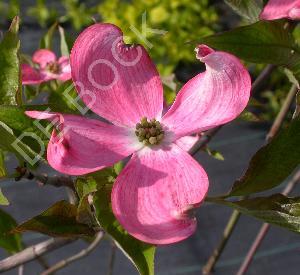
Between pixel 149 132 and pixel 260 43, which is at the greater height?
pixel 260 43

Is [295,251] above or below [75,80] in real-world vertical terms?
below

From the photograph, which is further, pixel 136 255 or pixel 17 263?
pixel 17 263

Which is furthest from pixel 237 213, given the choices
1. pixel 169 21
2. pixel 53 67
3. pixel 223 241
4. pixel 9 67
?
pixel 169 21

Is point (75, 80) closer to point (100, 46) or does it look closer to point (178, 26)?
point (100, 46)

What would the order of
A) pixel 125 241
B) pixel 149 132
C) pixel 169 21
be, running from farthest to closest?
pixel 169 21 → pixel 149 132 → pixel 125 241

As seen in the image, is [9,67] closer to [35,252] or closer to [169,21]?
[35,252]

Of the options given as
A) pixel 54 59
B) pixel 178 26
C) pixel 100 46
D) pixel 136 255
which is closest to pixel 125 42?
pixel 100 46

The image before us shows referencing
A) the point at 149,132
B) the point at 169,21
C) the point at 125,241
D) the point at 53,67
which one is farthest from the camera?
the point at 169,21

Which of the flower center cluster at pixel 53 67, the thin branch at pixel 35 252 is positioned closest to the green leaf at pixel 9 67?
the thin branch at pixel 35 252
